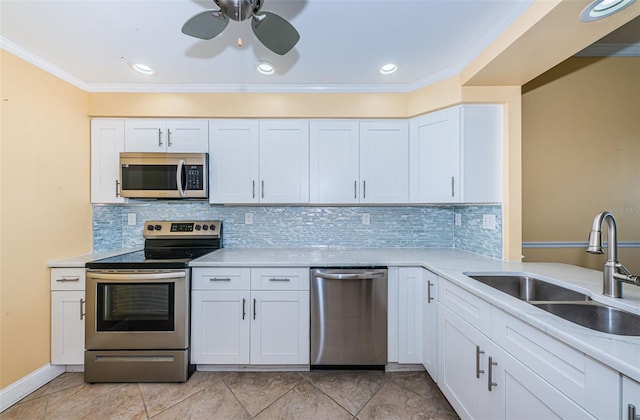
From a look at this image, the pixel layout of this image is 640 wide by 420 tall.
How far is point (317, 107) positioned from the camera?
245 centimetres

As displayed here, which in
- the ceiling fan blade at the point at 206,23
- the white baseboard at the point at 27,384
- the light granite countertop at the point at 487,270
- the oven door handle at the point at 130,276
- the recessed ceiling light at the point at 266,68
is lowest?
the white baseboard at the point at 27,384

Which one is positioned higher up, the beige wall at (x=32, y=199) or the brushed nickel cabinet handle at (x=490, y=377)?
the beige wall at (x=32, y=199)

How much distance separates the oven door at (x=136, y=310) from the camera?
1.98m

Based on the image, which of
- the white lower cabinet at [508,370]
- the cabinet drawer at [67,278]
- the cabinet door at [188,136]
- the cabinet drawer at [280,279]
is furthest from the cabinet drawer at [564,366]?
the cabinet drawer at [67,278]

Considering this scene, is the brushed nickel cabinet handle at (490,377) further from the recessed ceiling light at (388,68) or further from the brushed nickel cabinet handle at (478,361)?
the recessed ceiling light at (388,68)

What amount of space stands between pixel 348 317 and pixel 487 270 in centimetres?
106

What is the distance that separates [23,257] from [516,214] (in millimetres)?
3704

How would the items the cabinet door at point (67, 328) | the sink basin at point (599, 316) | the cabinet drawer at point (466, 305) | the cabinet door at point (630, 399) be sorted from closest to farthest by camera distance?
the cabinet door at point (630, 399), the sink basin at point (599, 316), the cabinet drawer at point (466, 305), the cabinet door at point (67, 328)

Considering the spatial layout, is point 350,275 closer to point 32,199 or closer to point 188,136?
point 188,136

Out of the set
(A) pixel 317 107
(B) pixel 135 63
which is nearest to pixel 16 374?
(B) pixel 135 63

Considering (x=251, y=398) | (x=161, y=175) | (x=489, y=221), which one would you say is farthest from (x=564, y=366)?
(x=161, y=175)

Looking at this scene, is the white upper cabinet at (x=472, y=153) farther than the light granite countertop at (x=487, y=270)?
Yes

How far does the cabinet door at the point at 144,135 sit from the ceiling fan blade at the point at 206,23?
142 cm

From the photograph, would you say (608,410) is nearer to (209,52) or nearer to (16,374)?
(209,52)
